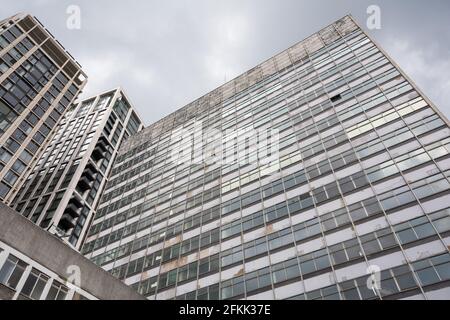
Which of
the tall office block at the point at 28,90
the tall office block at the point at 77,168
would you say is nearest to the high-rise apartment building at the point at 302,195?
the tall office block at the point at 77,168

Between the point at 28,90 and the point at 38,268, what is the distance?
174ft

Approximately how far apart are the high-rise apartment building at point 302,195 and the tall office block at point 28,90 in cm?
1440

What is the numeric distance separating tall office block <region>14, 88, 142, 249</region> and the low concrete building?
1438 inches

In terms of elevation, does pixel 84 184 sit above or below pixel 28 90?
below

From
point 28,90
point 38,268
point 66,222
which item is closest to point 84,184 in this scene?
point 66,222

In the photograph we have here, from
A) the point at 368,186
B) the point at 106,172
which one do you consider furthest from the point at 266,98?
the point at 106,172

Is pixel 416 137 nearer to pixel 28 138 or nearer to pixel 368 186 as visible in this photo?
pixel 368 186

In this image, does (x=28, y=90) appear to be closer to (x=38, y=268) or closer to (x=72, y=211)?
(x=72, y=211)

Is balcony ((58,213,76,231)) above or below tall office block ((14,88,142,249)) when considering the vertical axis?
below

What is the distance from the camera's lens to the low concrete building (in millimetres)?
18297

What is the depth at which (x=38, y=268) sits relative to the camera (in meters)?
19.7

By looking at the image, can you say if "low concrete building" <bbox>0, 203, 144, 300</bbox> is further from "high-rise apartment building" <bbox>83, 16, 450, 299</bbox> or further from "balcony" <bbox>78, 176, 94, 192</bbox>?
"balcony" <bbox>78, 176, 94, 192</bbox>

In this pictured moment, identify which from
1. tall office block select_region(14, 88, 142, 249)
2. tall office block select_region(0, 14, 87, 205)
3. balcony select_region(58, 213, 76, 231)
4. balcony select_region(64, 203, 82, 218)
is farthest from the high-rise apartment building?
tall office block select_region(0, 14, 87, 205)

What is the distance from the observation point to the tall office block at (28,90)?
54781 millimetres
